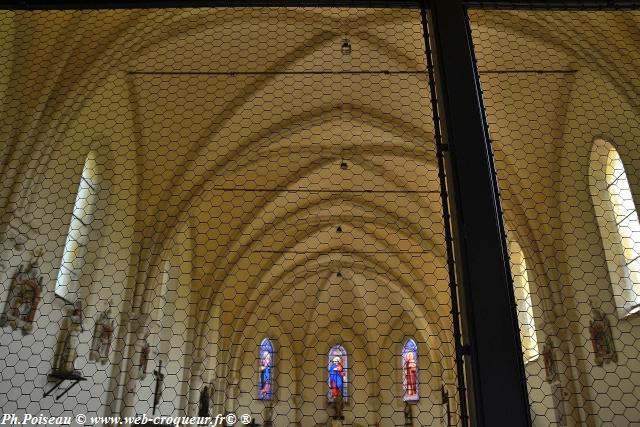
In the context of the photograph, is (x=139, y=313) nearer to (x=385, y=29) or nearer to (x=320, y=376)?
(x=385, y=29)

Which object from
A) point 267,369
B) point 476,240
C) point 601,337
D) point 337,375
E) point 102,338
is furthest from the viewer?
point 337,375

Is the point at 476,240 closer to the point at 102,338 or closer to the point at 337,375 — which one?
the point at 102,338

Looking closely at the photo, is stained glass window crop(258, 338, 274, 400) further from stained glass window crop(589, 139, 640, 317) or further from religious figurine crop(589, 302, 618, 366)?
stained glass window crop(589, 139, 640, 317)

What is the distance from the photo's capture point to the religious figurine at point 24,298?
6980 millimetres

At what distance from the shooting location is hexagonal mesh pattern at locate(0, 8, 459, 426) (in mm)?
7438

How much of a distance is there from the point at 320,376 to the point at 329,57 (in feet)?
51.4

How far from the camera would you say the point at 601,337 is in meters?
7.31

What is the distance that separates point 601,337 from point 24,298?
766cm

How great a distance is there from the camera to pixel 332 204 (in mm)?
15883

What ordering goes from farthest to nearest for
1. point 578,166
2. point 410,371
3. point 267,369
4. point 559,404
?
point 410,371 < point 267,369 < point 559,404 < point 578,166

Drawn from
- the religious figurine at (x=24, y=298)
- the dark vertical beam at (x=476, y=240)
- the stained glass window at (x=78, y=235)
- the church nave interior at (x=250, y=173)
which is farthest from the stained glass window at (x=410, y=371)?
the dark vertical beam at (x=476, y=240)

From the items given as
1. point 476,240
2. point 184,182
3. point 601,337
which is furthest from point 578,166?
point 184,182

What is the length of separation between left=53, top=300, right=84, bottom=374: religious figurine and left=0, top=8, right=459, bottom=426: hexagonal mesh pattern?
0.03 metres

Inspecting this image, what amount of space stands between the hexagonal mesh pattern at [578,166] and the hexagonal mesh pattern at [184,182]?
5.52ft
